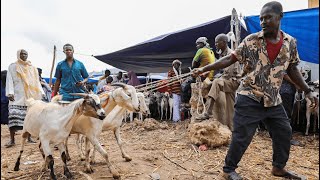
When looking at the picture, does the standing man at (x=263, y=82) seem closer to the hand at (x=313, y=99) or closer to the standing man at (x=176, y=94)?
the hand at (x=313, y=99)

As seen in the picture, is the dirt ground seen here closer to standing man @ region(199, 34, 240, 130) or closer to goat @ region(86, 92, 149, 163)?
goat @ region(86, 92, 149, 163)

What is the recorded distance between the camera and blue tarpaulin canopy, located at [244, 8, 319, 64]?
5.86 meters

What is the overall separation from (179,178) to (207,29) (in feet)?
19.8

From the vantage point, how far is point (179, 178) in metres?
3.64

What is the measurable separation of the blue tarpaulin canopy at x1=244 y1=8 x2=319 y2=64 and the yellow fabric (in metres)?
5.82

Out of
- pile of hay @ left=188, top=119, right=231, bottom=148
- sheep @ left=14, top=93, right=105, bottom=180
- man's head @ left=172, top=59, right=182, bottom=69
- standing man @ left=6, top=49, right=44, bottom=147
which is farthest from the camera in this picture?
man's head @ left=172, top=59, right=182, bottom=69

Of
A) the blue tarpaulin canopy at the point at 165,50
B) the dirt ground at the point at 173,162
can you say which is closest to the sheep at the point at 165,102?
the blue tarpaulin canopy at the point at 165,50

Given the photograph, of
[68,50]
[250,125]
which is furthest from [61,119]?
[250,125]

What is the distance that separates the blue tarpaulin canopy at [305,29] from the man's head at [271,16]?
3606 mm

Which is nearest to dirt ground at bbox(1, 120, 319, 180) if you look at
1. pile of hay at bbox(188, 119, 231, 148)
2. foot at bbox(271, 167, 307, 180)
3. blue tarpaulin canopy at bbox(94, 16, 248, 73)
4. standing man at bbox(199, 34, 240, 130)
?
pile of hay at bbox(188, 119, 231, 148)

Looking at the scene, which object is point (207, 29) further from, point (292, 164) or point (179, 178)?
point (179, 178)

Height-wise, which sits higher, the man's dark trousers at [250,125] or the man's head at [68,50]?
the man's head at [68,50]

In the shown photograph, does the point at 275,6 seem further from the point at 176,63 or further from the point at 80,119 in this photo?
the point at 176,63

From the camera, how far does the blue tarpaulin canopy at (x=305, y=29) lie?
586cm
